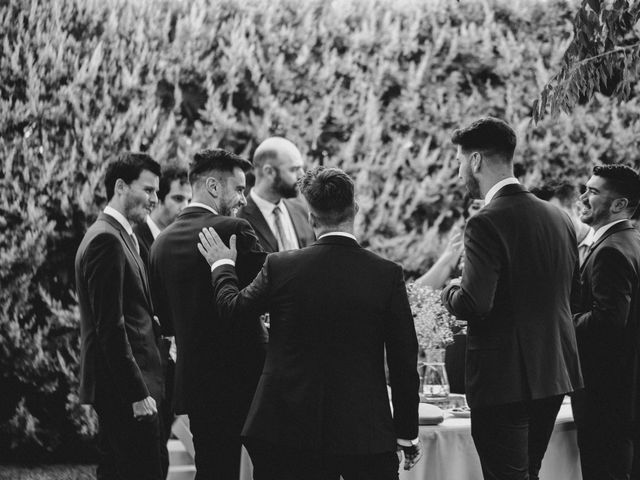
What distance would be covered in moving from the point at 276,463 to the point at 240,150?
393cm

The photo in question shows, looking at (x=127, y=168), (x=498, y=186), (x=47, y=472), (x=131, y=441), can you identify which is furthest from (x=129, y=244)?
(x=47, y=472)

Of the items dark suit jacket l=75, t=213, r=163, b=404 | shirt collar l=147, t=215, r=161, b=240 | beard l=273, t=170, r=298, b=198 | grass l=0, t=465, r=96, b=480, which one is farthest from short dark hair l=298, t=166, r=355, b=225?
grass l=0, t=465, r=96, b=480

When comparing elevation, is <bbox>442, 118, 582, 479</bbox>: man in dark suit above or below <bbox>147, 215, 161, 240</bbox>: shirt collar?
below

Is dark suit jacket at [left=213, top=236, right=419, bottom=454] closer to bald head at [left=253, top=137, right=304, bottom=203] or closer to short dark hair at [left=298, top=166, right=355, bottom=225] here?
short dark hair at [left=298, top=166, right=355, bottom=225]

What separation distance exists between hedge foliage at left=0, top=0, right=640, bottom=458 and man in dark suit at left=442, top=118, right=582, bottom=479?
3319mm

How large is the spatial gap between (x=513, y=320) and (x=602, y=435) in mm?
1183

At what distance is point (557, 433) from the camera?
4.71 meters

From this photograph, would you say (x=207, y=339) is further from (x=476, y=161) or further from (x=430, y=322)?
(x=476, y=161)

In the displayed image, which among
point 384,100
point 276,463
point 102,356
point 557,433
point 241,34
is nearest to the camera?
point 276,463

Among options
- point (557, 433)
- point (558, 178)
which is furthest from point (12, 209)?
point (558, 178)

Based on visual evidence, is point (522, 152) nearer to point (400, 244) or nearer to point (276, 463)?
point (400, 244)

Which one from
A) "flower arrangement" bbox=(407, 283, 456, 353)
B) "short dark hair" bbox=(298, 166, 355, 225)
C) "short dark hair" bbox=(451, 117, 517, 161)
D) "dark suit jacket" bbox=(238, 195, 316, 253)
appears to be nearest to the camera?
"short dark hair" bbox=(298, 166, 355, 225)

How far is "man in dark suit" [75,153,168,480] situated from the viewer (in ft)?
13.5

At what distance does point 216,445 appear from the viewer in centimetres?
402
